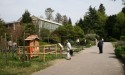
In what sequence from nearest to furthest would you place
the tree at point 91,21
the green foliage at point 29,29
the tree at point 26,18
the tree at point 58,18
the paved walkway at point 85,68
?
the paved walkway at point 85,68
the green foliage at point 29,29
the tree at point 26,18
the tree at point 91,21
the tree at point 58,18

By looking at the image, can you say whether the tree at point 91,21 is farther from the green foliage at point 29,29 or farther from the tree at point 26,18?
the green foliage at point 29,29

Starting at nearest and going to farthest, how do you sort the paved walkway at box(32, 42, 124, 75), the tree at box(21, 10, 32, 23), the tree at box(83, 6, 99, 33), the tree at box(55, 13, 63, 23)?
the paved walkway at box(32, 42, 124, 75), the tree at box(21, 10, 32, 23), the tree at box(83, 6, 99, 33), the tree at box(55, 13, 63, 23)

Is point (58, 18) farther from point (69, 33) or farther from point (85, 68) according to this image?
point (85, 68)

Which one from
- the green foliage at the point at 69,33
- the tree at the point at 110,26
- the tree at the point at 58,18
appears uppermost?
the tree at the point at 58,18

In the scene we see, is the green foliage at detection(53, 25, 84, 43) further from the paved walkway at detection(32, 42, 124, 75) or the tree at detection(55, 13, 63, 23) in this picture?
the tree at detection(55, 13, 63, 23)

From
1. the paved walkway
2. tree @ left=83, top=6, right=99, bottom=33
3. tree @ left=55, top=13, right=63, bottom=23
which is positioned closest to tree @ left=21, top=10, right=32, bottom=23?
tree @ left=83, top=6, right=99, bottom=33

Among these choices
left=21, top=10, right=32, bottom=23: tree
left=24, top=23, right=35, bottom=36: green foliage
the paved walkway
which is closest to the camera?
the paved walkway

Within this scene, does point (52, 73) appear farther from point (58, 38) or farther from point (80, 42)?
point (58, 38)

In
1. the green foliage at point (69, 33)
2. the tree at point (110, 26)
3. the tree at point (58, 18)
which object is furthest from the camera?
the tree at point (58, 18)

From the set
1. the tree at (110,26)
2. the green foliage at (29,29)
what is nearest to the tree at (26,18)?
the green foliage at (29,29)

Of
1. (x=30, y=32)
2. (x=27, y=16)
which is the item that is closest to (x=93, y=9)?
(x=27, y=16)

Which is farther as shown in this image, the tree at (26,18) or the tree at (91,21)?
the tree at (91,21)

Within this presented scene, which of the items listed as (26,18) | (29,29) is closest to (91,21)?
(26,18)

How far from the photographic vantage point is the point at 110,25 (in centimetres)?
9275
